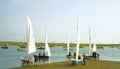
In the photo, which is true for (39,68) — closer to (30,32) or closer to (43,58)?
(30,32)

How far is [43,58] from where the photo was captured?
57.1 m

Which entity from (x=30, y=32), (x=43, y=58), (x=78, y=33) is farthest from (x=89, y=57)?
(x=30, y=32)

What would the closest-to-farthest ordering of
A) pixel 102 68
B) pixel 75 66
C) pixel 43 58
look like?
pixel 102 68, pixel 75 66, pixel 43 58

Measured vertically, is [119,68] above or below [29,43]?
below

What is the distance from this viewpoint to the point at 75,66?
36719 mm

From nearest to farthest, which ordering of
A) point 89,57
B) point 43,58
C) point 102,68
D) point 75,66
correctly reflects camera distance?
1. point 102,68
2. point 75,66
3. point 89,57
4. point 43,58

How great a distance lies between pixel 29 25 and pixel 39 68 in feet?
24.4

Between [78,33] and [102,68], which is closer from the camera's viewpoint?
[102,68]

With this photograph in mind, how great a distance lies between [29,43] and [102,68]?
40.3 feet

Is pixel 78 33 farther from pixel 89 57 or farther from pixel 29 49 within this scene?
pixel 89 57

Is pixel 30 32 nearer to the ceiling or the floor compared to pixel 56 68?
nearer to the ceiling

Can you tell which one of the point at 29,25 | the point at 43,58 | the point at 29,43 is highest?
the point at 29,25

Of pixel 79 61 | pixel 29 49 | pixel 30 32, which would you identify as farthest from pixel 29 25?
pixel 79 61

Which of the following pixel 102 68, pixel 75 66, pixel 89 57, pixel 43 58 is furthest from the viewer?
pixel 43 58
